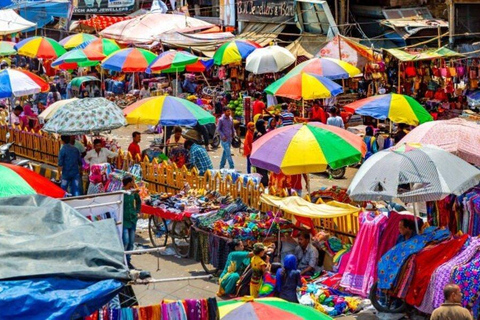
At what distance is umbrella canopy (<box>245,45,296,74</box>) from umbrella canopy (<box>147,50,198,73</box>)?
179 centimetres

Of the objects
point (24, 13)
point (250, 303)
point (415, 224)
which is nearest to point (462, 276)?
point (415, 224)

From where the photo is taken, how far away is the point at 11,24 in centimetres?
3647

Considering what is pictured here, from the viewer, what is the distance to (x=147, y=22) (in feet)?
105

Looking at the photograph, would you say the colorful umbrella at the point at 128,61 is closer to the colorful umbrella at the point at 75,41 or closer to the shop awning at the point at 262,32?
the shop awning at the point at 262,32

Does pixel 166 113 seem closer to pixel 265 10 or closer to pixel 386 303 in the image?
pixel 386 303

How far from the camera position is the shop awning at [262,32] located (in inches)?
1204

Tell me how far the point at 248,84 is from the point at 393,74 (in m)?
6.70

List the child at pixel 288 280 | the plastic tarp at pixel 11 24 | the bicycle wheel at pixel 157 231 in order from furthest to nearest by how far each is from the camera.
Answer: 1. the plastic tarp at pixel 11 24
2. the bicycle wheel at pixel 157 231
3. the child at pixel 288 280

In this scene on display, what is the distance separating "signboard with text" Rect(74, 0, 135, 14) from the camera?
42.2 m

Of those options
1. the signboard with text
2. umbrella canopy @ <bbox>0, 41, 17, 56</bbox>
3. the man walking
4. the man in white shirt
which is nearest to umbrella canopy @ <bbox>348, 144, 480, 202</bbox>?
the man in white shirt

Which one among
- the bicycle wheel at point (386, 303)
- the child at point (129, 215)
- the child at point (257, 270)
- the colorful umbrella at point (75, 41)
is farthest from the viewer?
the colorful umbrella at point (75, 41)

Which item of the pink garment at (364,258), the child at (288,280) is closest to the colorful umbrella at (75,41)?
the pink garment at (364,258)

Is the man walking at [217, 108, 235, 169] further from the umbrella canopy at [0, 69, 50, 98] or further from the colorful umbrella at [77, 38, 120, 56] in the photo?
the colorful umbrella at [77, 38, 120, 56]

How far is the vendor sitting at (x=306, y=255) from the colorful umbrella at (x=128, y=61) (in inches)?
585
